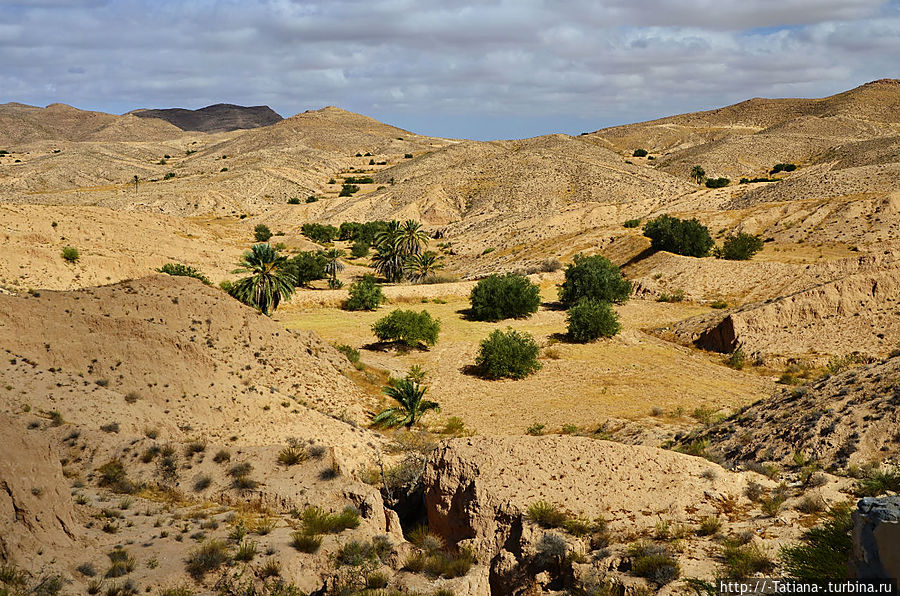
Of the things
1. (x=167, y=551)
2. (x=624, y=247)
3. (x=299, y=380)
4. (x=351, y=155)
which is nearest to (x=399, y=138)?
(x=351, y=155)

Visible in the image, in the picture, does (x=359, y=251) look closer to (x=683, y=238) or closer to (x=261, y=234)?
(x=261, y=234)

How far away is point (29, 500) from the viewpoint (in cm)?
808

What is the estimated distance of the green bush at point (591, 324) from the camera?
28656mm

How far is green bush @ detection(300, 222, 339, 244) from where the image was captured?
68500mm

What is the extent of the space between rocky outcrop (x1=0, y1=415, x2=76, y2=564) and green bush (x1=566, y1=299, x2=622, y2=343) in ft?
75.7

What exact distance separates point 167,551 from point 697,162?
93.2m

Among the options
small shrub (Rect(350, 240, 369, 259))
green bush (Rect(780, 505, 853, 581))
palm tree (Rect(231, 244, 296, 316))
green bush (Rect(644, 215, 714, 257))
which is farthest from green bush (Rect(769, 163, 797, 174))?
green bush (Rect(780, 505, 853, 581))

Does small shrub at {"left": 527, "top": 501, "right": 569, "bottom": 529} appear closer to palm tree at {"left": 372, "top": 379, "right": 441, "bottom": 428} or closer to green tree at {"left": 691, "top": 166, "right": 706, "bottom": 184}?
palm tree at {"left": 372, "top": 379, "right": 441, "bottom": 428}

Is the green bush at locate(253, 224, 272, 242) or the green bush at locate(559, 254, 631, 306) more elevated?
the green bush at locate(253, 224, 272, 242)

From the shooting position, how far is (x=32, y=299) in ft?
59.7

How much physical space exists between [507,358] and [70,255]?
96.8ft

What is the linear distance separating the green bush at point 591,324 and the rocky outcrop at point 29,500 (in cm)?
2307

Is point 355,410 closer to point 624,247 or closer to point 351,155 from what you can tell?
point 624,247

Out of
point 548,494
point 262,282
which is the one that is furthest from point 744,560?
point 262,282
